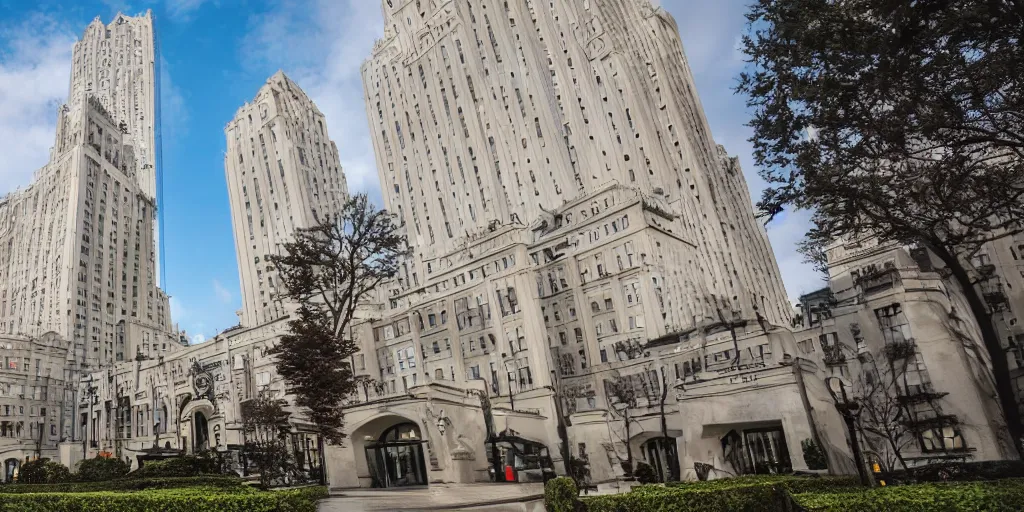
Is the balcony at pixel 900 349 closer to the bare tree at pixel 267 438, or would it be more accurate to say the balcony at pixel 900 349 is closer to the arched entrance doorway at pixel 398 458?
the arched entrance doorway at pixel 398 458

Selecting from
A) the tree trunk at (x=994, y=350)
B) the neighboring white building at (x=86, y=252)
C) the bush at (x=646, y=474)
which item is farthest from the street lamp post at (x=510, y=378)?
the neighboring white building at (x=86, y=252)

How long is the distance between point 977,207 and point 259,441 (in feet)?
69.5

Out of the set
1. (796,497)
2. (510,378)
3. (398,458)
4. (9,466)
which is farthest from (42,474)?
(796,497)

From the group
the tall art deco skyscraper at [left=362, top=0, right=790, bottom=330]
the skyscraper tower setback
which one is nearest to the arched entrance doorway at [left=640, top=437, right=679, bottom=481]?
the tall art deco skyscraper at [left=362, top=0, right=790, bottom=330]

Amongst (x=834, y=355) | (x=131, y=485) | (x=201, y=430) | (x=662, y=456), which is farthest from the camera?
(x=201, y=430)

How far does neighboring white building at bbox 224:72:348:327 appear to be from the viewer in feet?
Result: 114

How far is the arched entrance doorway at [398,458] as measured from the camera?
15438mm

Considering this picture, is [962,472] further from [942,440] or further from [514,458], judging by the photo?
Result: [514,458]

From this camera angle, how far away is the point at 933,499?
811 cm

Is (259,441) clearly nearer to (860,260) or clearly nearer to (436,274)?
(436,274)

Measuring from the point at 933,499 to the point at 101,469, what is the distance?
21.0 metres

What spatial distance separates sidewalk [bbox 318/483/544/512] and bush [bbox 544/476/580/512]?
2.81 feet

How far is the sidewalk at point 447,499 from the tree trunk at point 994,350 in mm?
9371

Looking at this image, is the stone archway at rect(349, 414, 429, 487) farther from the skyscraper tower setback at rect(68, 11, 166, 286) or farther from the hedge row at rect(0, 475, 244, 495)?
the skyscraper tower setback at rect(68, 11, 166, 286)
